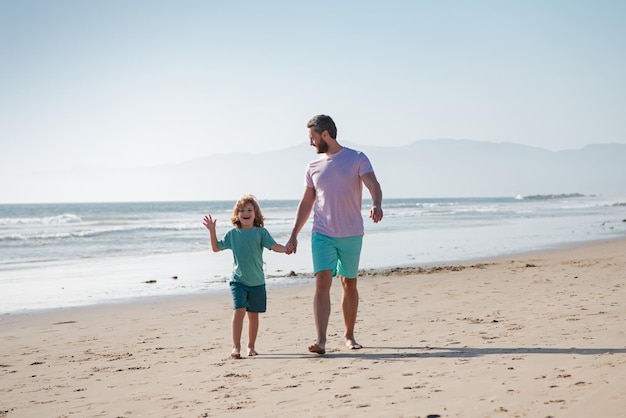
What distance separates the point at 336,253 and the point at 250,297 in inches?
34.1

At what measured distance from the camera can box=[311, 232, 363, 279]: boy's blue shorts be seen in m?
6.00

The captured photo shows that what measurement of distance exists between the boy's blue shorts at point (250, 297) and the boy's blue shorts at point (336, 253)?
1.85 feet

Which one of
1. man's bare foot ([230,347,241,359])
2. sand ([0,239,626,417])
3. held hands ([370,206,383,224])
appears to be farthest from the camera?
man's bare foot ([230,347,241,359])

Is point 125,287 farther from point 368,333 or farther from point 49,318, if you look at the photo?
point 368,333

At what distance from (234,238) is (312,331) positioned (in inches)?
64.7

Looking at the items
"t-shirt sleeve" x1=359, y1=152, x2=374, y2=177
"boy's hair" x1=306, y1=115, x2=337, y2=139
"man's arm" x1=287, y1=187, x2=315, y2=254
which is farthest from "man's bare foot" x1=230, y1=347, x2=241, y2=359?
"boy's hair" x1=306, y1=115, x2=337, y2=139

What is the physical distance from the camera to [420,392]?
4340mm

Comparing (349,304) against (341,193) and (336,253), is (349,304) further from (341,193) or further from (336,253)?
(341,193)

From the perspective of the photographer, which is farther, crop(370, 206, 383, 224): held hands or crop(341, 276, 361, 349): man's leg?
crop(341, 276, 361, 349): man's leg

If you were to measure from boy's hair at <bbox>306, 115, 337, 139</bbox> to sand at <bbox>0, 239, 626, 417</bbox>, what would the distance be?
191 centimetres

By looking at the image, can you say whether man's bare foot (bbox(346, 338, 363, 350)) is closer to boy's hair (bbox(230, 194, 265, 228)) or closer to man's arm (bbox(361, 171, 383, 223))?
man's arm (bbox(361, 171, 383, 223))

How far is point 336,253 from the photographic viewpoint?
239 inches

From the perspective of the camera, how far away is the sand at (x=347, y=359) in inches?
166

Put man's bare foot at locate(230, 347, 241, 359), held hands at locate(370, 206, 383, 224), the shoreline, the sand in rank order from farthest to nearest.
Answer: the shoreline < man's bare foot at locate(230, 347, 241, 359) < held hands at locate(370, 206, 383, 224) < the sand
